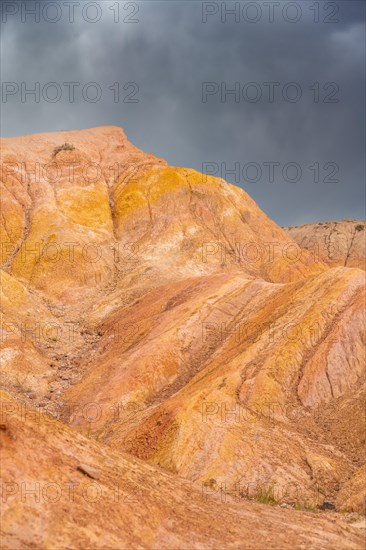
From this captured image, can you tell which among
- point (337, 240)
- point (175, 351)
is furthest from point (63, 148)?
point (337, 240)

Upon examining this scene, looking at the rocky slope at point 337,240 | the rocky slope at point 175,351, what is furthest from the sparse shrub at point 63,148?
the rocky slope at point 337,240

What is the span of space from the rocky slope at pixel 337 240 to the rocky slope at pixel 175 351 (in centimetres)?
4703

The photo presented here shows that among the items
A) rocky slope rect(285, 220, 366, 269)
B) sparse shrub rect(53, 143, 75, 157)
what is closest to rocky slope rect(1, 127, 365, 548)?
sparse shrub rect(53, 143, 75, 157)

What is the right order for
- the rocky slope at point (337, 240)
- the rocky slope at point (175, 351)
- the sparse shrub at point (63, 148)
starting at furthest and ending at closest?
the rocky slope at point (337, 240) → the sparse shrub at point (63, 148) → the rocky slope at point (175, 351)

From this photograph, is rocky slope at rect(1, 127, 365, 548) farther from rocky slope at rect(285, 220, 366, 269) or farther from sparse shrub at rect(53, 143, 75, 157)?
rocky slope at rect(285, 220, 366, 269)

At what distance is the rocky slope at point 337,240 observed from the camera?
97.9 m

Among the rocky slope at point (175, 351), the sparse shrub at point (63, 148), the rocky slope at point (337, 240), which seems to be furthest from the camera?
the rocky slope at point (337, 240)

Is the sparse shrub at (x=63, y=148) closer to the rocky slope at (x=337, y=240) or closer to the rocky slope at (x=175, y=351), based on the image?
the rocky slope at (x=175, y=351)

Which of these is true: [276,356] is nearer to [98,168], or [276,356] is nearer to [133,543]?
[133,543]

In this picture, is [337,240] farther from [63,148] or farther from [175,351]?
[175,351]

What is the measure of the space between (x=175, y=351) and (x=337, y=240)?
82.0 metres

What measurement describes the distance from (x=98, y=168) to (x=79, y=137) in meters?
7.66

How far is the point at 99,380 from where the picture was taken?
92.1ft

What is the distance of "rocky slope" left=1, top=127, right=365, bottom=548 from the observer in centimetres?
1457
